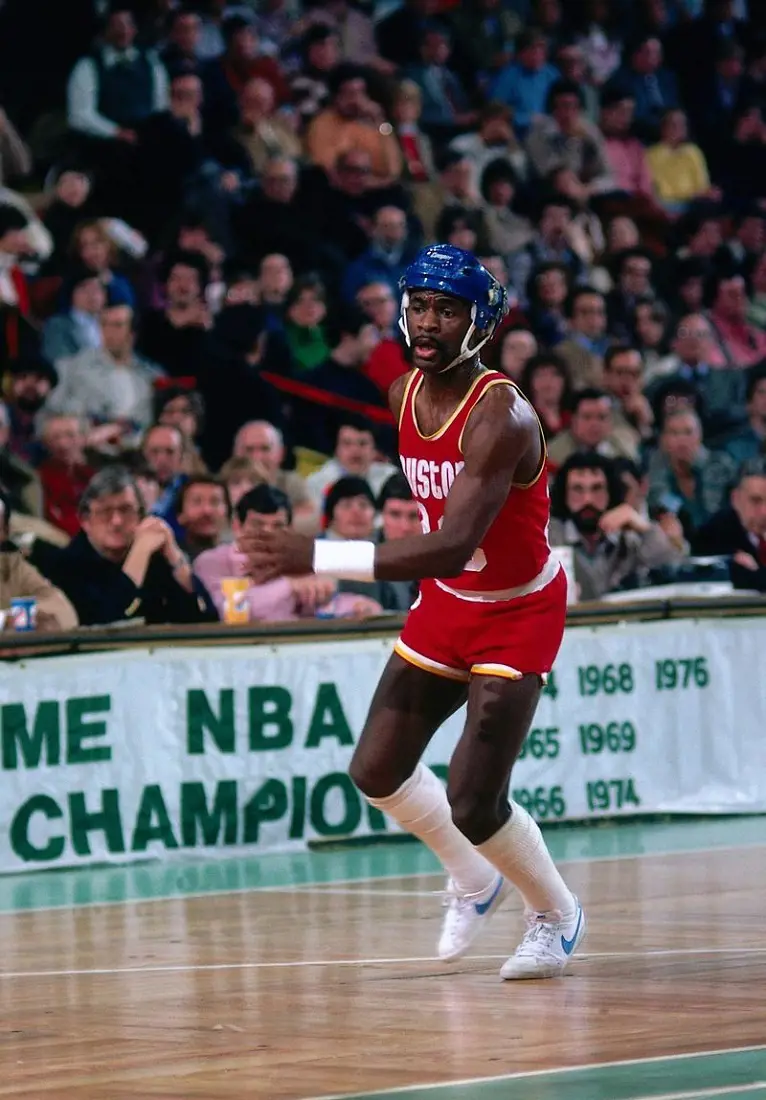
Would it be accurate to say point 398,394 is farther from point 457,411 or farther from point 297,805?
point 297,805

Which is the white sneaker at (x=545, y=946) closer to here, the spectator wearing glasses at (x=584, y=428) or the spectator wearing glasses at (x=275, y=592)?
the spectator wearing glasses at (x=275, y=592)

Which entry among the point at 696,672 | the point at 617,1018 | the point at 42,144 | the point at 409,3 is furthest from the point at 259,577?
the point at 409,3

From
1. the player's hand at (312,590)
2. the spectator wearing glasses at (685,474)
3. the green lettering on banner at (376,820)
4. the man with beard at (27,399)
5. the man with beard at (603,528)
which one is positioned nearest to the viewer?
the green lettering on banner at (376,820)

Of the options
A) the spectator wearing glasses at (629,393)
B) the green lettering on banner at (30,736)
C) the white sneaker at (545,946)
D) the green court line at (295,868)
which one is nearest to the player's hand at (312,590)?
the green court line at (295,868)

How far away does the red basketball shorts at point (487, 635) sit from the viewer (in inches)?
289

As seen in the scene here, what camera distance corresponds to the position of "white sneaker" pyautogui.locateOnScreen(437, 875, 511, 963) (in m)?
7.71

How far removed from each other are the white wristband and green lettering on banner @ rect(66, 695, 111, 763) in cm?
432

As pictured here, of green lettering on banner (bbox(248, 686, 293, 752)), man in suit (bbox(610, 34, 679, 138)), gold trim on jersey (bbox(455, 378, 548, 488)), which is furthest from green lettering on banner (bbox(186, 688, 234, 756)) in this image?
man in suit (bbox(610, 34, 679, 138))

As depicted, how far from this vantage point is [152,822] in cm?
1105

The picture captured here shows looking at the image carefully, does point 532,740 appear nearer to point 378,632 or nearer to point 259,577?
point 378,632

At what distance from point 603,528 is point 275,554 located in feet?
22.3

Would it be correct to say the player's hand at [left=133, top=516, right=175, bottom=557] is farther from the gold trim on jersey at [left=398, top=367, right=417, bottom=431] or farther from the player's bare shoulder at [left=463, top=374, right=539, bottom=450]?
the player's bare shoulder at [left=463, top=374, right=539, bottom=450]

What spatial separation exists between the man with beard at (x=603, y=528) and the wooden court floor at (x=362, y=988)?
8.00 ft

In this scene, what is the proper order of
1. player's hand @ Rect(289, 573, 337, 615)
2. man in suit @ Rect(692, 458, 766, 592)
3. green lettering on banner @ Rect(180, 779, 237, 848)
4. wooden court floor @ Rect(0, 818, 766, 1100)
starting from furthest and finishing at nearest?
man in suit @ Rect(692, 458, 766, 592) → player's hand @ Rect(289, 573, 337, 615) → green lettering on banner @ Rect(180, 779, 237, 848) → wooden court floor @ Rect(0, 818, 766, 1100)
